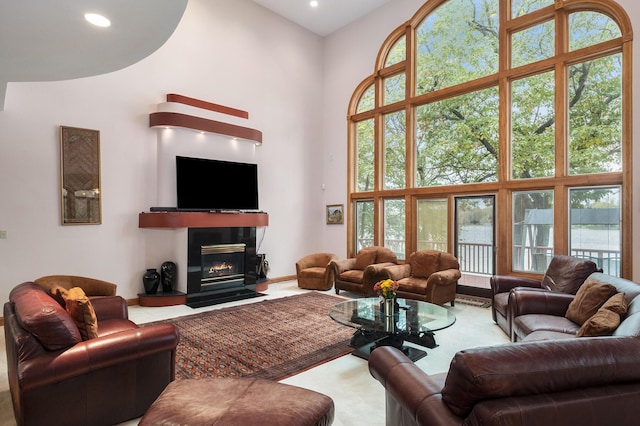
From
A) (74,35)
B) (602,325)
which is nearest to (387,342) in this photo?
(602,325)

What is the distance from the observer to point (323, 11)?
790 cm

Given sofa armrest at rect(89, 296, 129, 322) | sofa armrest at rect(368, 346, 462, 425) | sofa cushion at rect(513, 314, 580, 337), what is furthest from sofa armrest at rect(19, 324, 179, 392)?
sofa cushion at rect(513, 314, 580, 337)

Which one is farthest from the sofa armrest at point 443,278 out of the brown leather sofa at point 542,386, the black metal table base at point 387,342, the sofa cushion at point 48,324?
the sofa cushion at point 48,324

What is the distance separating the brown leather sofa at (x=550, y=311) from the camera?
277 cm

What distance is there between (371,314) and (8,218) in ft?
16.5

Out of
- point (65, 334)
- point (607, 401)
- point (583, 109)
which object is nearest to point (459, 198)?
point (583, 109)

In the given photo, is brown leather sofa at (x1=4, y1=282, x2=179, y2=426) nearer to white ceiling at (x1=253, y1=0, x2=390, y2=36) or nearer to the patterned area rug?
the patterned area rug

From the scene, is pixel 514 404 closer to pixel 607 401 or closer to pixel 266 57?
pixel 607 401

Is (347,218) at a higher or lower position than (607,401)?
higher

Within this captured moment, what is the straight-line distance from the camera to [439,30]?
698cm

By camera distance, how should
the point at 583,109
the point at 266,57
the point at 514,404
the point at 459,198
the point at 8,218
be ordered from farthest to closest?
the point at 266,57, the point at 459,198, the point at 583,109, the point at 8,218, the point at 514,404

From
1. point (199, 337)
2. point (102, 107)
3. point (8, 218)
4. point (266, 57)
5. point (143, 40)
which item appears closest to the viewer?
point (143, 40)

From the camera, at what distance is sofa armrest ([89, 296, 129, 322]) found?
338 centimetres

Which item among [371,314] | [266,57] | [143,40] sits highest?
[266,57]
